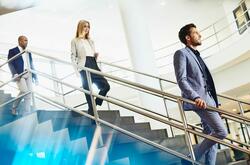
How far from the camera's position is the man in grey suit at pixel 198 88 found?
3.24 m

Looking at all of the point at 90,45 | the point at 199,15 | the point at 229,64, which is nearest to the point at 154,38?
the point at 199,15

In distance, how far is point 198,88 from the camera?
11.1 ft

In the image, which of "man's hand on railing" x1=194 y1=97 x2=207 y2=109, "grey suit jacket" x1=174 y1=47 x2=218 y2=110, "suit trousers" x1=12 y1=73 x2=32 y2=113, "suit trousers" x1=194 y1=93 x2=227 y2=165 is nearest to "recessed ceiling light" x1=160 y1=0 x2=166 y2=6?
"suit trousers" x1=12 y1=73 x2=32 y2=113

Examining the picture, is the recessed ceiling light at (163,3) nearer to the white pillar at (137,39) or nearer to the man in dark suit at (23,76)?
the white pillar at (137,39)

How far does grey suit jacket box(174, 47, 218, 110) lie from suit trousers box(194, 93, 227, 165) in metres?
0.09

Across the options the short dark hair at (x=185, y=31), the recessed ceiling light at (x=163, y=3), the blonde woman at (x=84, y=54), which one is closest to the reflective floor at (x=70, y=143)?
the blonde woman at (x=84, y=54)

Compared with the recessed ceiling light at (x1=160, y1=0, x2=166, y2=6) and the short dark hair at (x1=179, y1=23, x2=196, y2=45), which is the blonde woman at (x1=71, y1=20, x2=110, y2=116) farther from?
the recessed ceiling light at (x1=160, y1=0, x2=166, y2=6)

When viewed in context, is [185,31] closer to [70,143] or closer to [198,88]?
[198,88]

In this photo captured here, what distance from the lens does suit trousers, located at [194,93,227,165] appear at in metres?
3.24

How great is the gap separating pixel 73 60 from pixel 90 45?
29 centimetres

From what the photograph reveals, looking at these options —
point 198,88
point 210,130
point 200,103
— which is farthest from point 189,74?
point 210,130

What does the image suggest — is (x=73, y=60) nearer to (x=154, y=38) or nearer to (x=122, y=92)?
(x=122, y=92)

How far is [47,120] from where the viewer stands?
13.2 feet

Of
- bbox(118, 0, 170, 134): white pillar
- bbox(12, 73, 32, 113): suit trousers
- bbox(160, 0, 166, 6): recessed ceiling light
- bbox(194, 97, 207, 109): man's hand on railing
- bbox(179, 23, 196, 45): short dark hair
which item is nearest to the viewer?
bbox(194, 97, 207, 109): man's hand on railing
